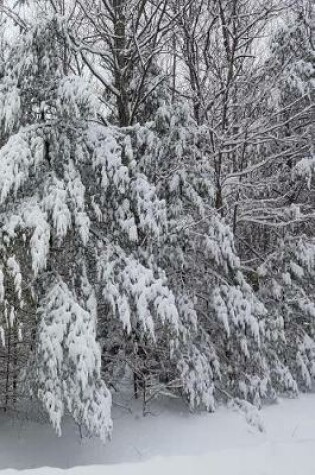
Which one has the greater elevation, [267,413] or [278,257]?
[278,257]

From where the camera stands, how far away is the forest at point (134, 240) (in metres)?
5.43

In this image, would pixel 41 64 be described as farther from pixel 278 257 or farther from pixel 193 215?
pixel 278 257

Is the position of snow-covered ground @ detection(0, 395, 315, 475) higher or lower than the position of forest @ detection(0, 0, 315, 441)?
lower

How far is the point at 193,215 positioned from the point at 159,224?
4.85 feet

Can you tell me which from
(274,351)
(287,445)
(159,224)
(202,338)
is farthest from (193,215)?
(287,445)

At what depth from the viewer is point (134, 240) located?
20.4ft

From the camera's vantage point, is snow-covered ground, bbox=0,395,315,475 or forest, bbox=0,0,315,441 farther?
snow-covered ground, bbox=0,395,315,475

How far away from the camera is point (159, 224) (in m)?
6.19

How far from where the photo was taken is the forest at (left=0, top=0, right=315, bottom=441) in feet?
17.8

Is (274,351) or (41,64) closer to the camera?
(41,64)

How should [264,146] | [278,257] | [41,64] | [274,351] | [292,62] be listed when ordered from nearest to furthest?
1. [41,64]
2. [274,351]
3. [278,257]
4. [292,62]
5. [264,146]

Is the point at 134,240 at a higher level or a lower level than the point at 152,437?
higher

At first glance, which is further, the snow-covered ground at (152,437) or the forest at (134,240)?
the snow-covered ground at (152,437)

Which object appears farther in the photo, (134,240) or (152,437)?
(152,437)
